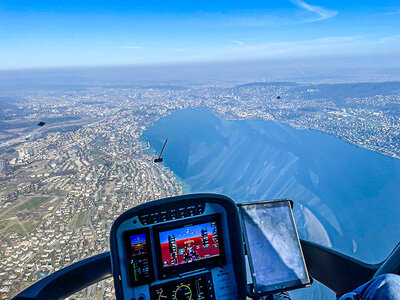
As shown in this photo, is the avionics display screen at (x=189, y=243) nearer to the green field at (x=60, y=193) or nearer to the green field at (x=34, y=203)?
the green field at (x=34, y=203)

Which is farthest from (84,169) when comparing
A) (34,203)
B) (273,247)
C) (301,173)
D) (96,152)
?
(301,173)

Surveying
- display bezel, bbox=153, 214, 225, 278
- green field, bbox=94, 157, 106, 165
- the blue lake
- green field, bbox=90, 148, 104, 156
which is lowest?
the blue lake

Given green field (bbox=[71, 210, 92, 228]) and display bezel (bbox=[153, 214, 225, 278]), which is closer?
display bezel (bbox=[153, 214, 225, 278])

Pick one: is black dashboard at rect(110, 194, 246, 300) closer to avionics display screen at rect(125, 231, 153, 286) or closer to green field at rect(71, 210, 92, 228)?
avionics display screen at rect(125, 231, 153, 286)

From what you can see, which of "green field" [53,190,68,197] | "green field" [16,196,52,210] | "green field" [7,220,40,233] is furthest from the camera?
"green field" [53,190,68,197]

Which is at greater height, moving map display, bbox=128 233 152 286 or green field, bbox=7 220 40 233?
moving map display, bbox=128 233 152 286

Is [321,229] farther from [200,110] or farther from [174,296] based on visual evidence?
[200,110]

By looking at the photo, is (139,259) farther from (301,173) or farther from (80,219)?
(301,173)

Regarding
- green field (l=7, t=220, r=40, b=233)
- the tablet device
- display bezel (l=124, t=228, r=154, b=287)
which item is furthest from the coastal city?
the tablet device
